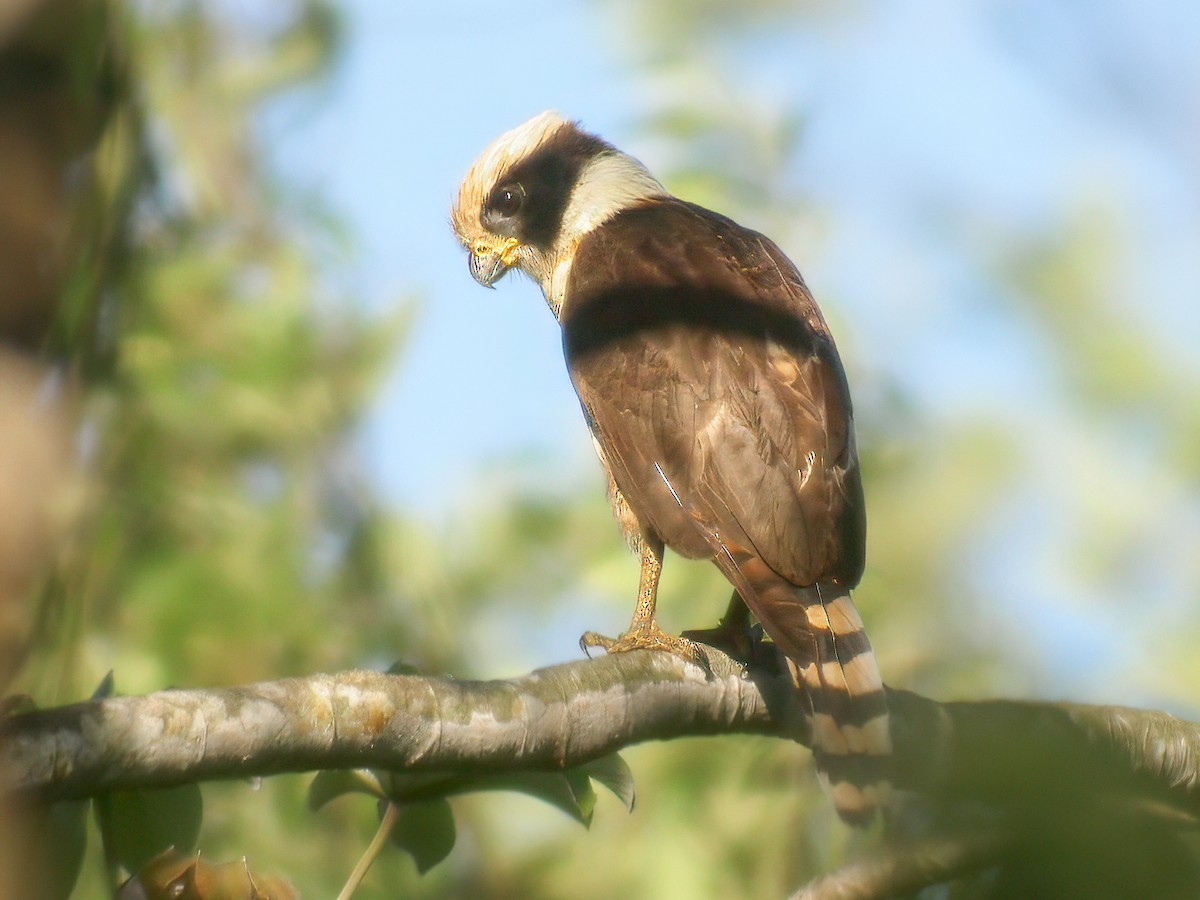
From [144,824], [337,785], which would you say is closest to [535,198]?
[337,785]

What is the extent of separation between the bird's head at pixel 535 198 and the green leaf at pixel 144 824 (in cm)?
311

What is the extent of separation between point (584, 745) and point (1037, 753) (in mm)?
1611

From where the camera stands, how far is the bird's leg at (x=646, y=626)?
3578mm

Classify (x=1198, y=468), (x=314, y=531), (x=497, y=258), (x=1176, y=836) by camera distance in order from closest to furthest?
(x=1176, y=836)
(x=1198, y=468)
(x=314, y=531)
(x=497, y=258)

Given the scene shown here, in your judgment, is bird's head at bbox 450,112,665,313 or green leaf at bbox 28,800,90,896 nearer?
green leaf at bbox 28,800,90,896

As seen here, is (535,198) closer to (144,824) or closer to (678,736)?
(678,736)

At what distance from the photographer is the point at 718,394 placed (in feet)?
11.7

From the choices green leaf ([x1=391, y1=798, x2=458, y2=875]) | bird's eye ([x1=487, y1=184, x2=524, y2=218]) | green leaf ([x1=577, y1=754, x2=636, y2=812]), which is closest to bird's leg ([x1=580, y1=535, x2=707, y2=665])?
green leaf ([x1=577, y1=754, x2=636, y2=812])

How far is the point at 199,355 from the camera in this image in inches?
166

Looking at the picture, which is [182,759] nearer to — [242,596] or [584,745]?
[584,745]

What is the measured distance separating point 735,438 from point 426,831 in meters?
1.44

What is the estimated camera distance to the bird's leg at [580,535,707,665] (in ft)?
11.7

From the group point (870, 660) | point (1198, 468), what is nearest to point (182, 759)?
point (870, 660)

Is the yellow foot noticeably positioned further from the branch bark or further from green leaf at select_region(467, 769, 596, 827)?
green leaf at select_region(467, 769, 596, 827)
